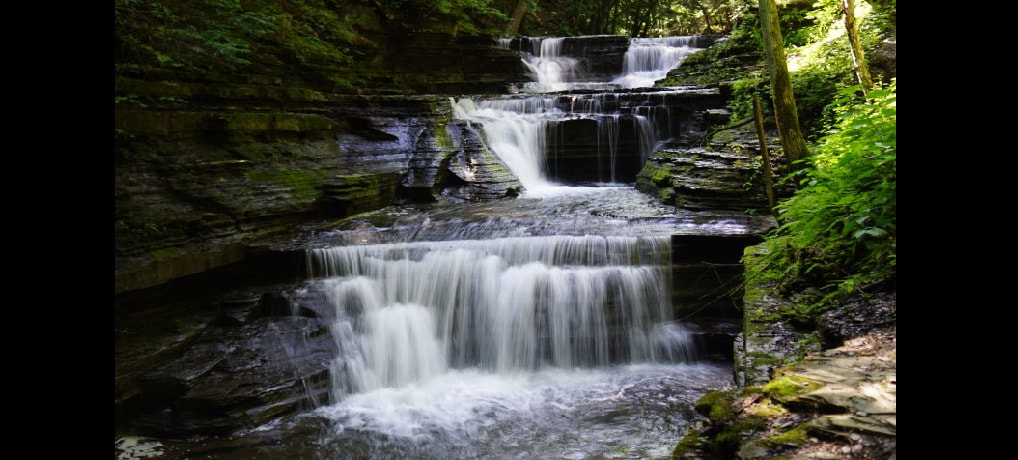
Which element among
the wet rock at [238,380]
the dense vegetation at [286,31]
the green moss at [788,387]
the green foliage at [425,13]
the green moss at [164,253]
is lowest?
the wet rock at [238,380]

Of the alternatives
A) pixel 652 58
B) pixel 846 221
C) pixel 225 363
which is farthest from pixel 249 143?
pixel 652 58

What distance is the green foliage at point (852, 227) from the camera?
3945mm

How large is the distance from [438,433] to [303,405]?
165 centimetres

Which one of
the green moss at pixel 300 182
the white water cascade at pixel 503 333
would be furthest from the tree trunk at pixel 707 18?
the green moss at pixel 300 182

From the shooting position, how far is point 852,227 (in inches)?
159

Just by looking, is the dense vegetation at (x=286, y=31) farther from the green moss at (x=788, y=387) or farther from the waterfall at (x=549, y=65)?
the green moss at (x=788, y=387)

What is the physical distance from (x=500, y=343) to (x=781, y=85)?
492 cm

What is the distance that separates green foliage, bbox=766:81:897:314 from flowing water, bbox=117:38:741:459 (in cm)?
180

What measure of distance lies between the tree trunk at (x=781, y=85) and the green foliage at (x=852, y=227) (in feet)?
8.26

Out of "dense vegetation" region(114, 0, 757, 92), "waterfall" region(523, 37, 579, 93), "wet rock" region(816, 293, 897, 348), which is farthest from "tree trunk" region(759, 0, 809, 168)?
"waterfall" region(523, 37, 579, 93)

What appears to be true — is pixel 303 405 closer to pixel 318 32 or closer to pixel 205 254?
pixel 205 254

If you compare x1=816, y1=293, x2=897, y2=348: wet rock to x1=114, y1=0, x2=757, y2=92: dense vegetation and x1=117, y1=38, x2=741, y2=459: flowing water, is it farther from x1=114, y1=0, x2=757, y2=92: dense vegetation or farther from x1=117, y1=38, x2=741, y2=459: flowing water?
x1=114, y1=0, x2=757, y2=92: dense vegetation

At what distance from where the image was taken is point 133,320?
658 cm
